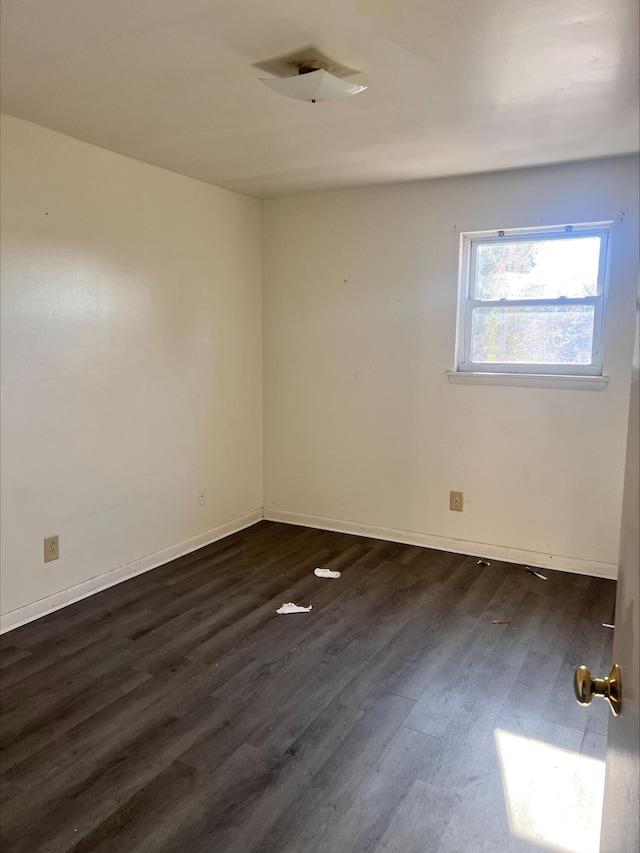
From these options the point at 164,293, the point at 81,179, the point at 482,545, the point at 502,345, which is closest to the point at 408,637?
the point at 482,545

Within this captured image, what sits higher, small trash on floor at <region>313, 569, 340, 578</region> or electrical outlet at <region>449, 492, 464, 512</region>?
electrical outlet at <region>449, 492, 464, 512</region>

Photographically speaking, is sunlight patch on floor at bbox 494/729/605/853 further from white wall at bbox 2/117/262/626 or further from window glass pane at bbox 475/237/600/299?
window glass pane at bbox 475/237/600/299

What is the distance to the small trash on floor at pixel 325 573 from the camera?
3472 millimetres

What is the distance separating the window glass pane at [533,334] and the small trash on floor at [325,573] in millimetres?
1590

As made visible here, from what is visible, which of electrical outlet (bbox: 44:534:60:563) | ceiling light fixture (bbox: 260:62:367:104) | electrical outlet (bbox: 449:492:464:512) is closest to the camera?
ceiling light fixture (bbox: 260:62:367:104)

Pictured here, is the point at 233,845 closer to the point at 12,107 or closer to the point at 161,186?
the point at 12,107

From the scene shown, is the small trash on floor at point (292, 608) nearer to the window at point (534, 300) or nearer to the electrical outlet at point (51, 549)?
the electrical outlet at point (51, 549)

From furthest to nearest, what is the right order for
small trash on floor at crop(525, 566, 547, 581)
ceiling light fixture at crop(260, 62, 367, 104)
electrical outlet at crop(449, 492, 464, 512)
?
electrical outlet at crop(449, 492, 464, 512) < small trash on floor at crop(525, 566, 547, 581) < ceiling light fixture at crop(260, 62, 367, 104)

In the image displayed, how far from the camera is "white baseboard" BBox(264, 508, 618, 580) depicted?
349 centimetres

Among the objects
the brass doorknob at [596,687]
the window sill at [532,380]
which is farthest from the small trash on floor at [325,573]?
the brass doorknob at [596,687]

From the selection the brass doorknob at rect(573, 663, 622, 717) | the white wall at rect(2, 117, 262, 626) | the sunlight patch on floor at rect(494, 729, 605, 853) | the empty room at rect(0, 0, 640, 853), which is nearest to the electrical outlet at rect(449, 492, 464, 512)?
the empty room at rect(0, 0, 640, 853)

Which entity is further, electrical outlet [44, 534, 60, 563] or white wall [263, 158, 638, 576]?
white wall [263, 158, 638, 576]

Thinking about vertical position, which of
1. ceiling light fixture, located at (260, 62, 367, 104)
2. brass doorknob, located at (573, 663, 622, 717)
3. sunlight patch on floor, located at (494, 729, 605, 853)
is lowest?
sunlight patch on floor, located at (494, 729, 605, 853)

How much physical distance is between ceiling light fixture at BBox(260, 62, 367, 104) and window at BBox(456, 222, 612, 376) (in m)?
1.72
